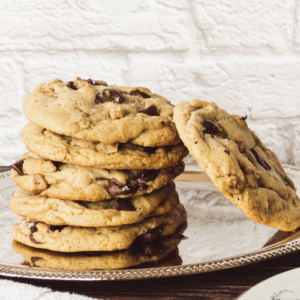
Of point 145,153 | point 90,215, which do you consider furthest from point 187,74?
point 90,215

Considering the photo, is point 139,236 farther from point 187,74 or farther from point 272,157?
point 187,74

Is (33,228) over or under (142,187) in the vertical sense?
under

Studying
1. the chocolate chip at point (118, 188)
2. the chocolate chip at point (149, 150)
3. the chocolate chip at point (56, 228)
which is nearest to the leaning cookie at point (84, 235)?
the chocolate chip at point (56, 228)

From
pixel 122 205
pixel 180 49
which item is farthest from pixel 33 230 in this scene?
pixel 180 49

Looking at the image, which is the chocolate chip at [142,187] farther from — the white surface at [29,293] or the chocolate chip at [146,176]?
the white surface at [29,293]

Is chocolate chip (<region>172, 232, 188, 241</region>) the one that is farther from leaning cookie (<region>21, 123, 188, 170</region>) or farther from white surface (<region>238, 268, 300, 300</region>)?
white surface (<region>238, 268, 300, 300</region>)

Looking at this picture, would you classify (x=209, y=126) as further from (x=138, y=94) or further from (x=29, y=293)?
(x=29, y=293)
